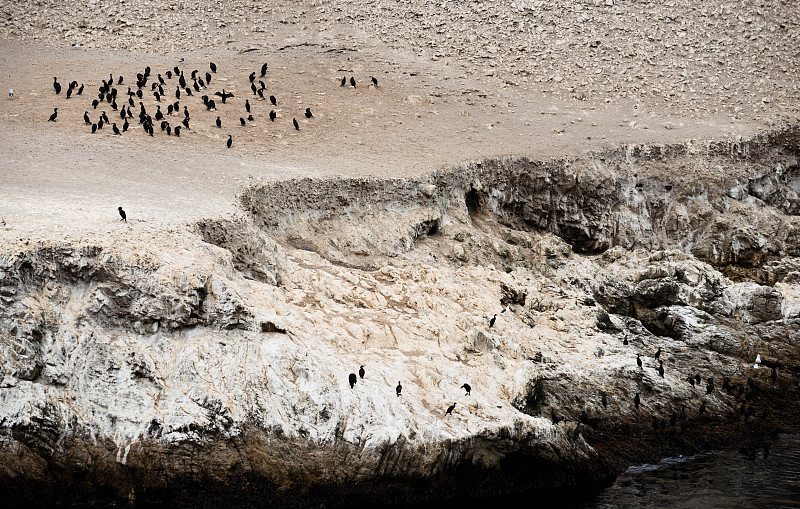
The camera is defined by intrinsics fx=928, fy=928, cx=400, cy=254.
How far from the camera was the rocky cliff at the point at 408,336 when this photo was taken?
60.0 feet

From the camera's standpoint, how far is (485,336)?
2253cm

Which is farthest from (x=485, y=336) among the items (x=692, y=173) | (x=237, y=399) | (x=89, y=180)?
(x=692, y=173)

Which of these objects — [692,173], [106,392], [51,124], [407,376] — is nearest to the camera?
[106,392]

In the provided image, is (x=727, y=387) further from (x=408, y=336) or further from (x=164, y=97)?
(x=164, y=97)

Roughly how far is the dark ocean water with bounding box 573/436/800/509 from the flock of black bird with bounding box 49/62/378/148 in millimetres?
16869

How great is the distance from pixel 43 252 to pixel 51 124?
12973mm

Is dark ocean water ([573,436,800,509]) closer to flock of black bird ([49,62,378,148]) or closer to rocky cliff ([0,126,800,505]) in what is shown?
rocky cliff ([0,126,800,505])

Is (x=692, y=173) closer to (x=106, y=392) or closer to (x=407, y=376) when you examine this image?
(x=407, y=376)

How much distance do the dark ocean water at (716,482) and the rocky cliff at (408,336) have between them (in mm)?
715

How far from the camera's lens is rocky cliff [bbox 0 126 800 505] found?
18.3 metres

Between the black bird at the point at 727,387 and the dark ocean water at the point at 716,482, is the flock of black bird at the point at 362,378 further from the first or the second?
the black bird at the point at 727,387

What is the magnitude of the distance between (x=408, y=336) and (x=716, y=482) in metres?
7.63

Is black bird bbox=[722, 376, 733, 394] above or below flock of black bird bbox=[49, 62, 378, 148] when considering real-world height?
below

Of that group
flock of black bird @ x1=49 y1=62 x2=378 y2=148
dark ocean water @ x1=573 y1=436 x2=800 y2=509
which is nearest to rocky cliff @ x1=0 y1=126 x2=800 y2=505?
dark ocean water @ x1=573 y1=436 x2=800 y2=509
